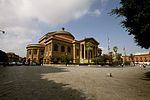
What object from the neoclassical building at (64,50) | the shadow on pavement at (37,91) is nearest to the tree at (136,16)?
the shadow on pavement at (37,91)

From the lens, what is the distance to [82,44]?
3258 inches

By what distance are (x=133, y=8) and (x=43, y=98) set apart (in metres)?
11.1

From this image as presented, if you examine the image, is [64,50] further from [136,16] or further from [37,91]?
[37,91]

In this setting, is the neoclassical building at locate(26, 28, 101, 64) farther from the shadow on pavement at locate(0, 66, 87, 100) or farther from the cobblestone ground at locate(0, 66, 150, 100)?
the shadow on pavement at locate(0, 66, 87, 100)

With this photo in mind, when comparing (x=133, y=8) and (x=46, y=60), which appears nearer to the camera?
(x=133, y=8)

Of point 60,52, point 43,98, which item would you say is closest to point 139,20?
point 43,98

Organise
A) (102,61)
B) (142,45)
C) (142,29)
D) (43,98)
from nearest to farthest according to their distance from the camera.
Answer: (43,98) → (142,29) → (142,45) → (102,61)

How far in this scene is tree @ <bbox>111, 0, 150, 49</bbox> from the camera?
14.5 m

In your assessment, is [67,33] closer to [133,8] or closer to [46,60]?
[46,60]

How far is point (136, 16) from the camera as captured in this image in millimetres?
15188

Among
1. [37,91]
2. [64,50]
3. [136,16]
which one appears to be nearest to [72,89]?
[37,91]

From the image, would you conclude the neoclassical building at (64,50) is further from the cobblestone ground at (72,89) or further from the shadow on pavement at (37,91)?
the shadow on pavement at (37,91)

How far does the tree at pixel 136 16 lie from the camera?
570 inches

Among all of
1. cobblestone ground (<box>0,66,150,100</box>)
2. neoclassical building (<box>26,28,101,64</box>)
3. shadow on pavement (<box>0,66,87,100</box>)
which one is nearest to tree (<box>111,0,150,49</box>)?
cobblestone ground (<box>0,66,150,100</box>)
